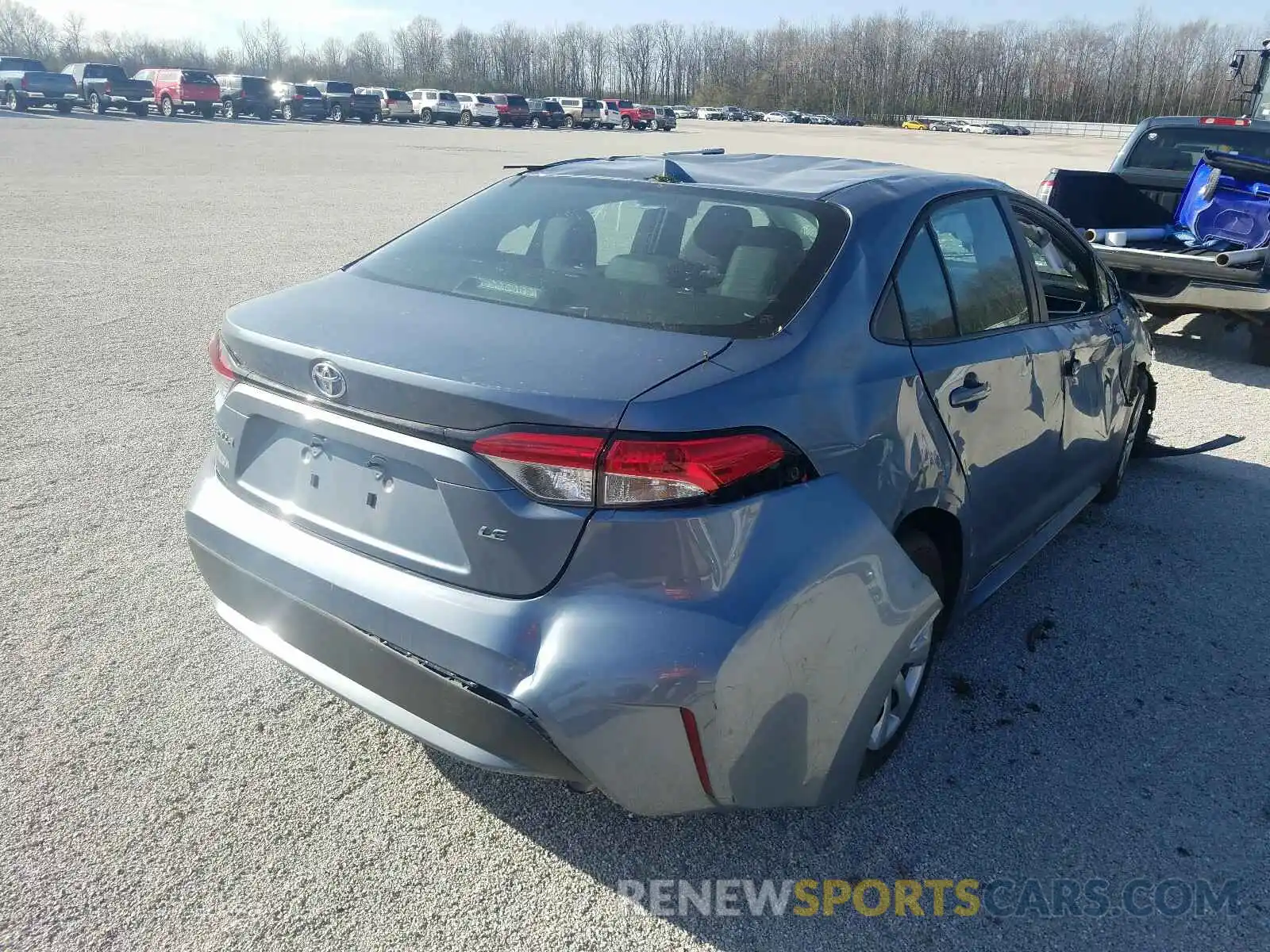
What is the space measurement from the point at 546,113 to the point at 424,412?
191ft

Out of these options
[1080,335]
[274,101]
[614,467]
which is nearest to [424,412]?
[614,467]

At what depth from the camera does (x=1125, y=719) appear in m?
3.17

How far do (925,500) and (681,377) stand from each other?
958 millimetres

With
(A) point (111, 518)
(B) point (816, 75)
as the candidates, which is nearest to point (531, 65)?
(B) point (816, 75)

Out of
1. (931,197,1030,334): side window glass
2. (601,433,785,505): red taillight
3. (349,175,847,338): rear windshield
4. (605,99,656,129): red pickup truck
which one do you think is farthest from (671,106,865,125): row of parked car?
(601,433,785,505): red taillight

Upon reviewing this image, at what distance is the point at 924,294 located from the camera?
2.89 m

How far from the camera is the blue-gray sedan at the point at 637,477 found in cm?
204

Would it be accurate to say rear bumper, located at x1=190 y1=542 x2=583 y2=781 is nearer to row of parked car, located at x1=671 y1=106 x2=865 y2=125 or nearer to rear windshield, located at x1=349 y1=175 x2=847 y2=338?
rear windshield, located at x1=349 y1=175 x2=847 y2=338

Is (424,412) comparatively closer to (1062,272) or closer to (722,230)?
(722,230)

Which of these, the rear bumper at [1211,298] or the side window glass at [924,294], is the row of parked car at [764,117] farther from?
the side window glass at [924,294]

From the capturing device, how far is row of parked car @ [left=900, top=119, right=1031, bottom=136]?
75250mm

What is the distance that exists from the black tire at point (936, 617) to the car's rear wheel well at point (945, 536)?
11 millimetres

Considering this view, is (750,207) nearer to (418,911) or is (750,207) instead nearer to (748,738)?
(748,738)

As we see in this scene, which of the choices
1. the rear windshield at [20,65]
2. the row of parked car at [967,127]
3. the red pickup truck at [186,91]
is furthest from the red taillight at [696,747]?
the row of parked car at [967,127]
